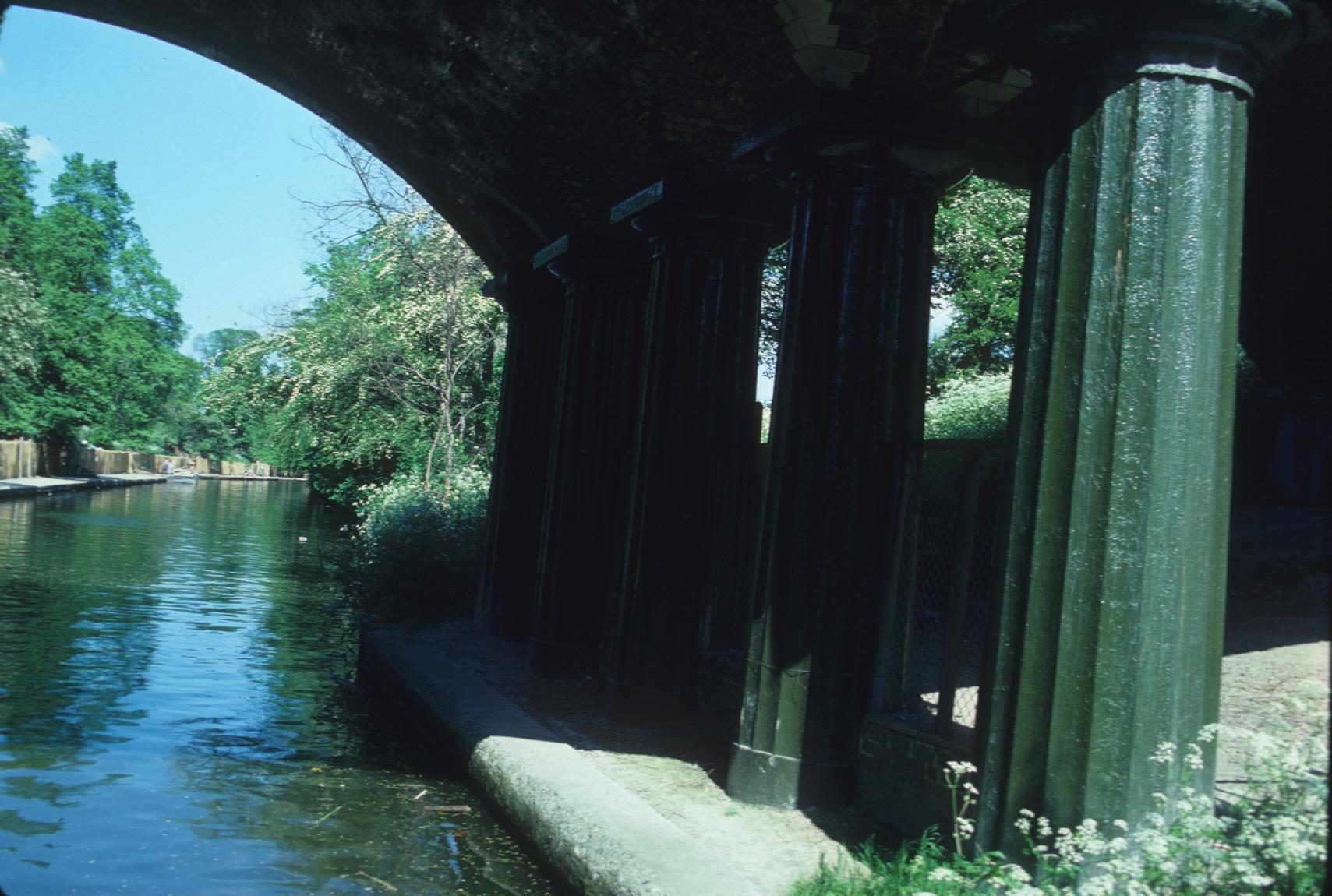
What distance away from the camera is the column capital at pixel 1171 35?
3.77 meters

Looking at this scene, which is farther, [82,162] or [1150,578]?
[82,162]

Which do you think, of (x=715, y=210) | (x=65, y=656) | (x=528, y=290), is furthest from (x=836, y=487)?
(x=65, y=656)

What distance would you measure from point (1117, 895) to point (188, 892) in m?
3.41

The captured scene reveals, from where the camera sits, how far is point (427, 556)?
12.8 metres

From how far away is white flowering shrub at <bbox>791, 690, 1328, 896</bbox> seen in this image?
3092 millimetres

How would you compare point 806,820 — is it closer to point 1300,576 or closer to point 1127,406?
point 1127,406

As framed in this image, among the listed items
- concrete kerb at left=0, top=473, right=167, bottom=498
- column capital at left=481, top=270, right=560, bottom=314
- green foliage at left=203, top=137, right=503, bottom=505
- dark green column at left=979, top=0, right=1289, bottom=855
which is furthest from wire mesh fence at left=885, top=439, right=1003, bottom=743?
concrete kerb at left=0, top=473, right=167, bottom=498

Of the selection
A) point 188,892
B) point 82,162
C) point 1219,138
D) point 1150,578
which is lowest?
point 188,892

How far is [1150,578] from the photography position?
12.3 feet

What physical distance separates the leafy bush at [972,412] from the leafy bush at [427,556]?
4928 mm

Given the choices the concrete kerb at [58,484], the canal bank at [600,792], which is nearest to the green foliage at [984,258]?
the canal bank at [600,792]

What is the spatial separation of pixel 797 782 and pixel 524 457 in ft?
19.3

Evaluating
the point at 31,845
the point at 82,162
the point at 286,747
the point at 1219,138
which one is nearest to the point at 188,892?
the point at 31,845

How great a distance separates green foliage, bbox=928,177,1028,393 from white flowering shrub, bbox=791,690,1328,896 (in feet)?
42.9
